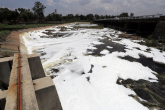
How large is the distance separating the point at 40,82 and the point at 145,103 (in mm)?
5370

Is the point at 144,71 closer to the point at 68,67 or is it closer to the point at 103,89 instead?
the point at 103,89

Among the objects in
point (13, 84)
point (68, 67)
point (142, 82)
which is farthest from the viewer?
point (68, 67)

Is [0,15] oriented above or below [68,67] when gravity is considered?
above

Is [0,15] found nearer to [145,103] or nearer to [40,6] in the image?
[40,6]

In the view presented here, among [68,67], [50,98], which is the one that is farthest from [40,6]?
[50,98]

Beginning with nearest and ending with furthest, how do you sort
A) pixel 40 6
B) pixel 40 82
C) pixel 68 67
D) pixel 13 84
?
1. pixel 13 84
2. pixel 40 82
3. pixel 68 67
4. pixel 40 6

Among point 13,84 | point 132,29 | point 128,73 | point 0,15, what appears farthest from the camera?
point 0,15

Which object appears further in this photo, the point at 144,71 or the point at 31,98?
the point at 144,71

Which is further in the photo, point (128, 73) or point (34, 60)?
point (128, 73)

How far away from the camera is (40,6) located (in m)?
76.1

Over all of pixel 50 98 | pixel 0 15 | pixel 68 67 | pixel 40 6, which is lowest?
pixel 68 67

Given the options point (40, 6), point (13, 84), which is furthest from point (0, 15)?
point (13, 84)

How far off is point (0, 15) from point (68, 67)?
67.7 m

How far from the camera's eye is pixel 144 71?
7.99 metres
